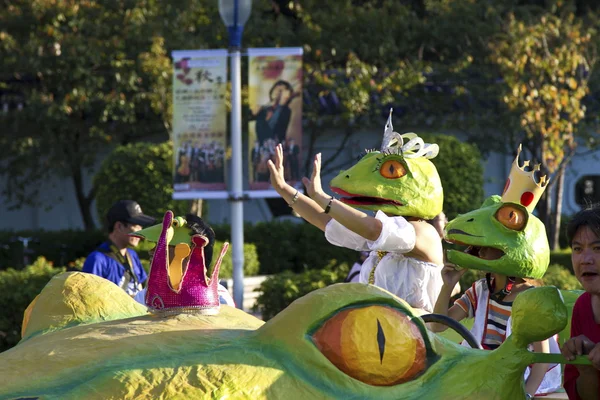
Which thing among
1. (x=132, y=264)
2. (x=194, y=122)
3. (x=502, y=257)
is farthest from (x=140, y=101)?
(x=502, y=257)

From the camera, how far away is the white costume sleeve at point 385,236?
13.6 ft

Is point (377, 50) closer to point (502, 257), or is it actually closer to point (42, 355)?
point (502, 257)

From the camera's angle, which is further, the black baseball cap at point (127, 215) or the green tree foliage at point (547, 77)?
the green tree foliage at point (547, 77)

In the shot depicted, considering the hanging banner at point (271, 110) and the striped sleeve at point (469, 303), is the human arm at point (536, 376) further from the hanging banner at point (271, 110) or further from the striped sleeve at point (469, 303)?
the hanging banner at point (271, 110)

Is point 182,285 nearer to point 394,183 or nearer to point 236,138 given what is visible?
point 394,183

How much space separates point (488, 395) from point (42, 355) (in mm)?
1106

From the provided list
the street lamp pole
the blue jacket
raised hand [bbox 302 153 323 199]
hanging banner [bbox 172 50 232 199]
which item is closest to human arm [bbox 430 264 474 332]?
raised hand [bbox 302 153 323 199]

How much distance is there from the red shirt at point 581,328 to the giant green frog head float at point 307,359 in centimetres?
34

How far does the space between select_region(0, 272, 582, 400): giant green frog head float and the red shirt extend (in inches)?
13.4

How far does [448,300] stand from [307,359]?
188 centimetres

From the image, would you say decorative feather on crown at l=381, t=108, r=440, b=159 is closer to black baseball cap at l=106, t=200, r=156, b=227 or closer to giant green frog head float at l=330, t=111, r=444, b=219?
giant green frog head float at l=330, t=111, r=444, b=219

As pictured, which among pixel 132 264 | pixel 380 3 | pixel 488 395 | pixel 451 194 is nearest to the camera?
pixel 488 395

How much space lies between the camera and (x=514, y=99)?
601 inches

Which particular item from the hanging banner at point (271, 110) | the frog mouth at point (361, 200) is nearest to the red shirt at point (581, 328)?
the frog mouth at point (361, 200)
